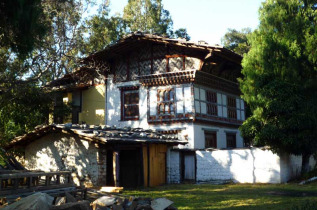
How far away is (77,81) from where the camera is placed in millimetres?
26828

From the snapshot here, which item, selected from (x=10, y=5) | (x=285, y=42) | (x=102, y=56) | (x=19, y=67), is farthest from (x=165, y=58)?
(x=10, y=5)

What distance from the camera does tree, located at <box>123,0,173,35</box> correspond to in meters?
38.8

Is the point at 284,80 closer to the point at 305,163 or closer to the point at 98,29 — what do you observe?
the point at 305,163

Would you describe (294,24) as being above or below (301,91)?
above

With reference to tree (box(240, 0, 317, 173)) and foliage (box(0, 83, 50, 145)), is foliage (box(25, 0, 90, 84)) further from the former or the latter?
tree (box(240, 0, 317, 173))

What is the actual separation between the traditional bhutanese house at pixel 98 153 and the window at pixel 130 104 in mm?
4850

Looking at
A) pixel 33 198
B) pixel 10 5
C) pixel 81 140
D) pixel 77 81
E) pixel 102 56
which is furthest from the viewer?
pixel 77 81

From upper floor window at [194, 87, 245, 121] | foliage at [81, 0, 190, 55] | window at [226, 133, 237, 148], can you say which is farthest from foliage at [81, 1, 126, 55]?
window at [226, 133, 237, 148]

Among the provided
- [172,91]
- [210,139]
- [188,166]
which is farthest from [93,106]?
[188,166]

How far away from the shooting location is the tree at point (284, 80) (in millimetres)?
17797

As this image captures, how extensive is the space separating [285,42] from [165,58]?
296 inches

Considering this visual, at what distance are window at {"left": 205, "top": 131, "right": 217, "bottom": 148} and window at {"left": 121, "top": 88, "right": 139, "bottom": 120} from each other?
4.80 meters

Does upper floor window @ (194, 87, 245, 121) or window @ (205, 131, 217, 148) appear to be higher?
upper floor window @ (194, 87, 245, 121)

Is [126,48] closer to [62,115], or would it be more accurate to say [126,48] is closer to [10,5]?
[62,115]
